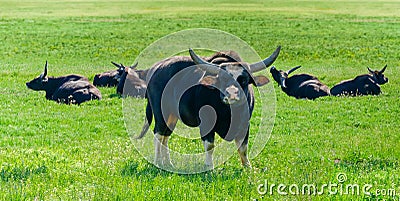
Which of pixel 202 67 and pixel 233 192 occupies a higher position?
pixel 202 67

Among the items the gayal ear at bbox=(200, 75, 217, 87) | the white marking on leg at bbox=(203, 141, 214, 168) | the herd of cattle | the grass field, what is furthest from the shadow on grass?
the gayal ear at bbox=(200, 75, 217, 87)

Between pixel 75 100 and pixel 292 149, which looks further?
pixel 75 100

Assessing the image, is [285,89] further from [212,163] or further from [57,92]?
[212,163]

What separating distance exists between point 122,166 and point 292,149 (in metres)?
3.52

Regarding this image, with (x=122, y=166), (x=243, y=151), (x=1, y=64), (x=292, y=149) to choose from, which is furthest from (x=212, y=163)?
(x=1, y=64)

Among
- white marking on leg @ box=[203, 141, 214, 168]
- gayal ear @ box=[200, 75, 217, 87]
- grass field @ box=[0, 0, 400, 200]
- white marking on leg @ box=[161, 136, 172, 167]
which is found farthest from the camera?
white marking on leg @ box=[161, 136, 172, 167]

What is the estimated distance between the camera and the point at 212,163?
9.86 meters

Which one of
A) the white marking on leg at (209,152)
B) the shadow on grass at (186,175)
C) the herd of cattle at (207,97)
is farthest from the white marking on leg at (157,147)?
the white marking on leg at (209,152)

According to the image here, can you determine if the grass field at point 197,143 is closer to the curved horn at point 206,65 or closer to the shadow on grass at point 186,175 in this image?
the shadow on grass at point 186,175

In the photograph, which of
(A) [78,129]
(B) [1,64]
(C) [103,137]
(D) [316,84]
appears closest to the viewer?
(C) [103,137]

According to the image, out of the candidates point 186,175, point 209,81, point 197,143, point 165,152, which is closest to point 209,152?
point 186,175

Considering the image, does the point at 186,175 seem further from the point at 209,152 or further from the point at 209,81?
the point at 209,81

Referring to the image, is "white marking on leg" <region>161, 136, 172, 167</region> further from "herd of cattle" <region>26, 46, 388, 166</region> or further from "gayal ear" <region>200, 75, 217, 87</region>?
"gayal ear" <region>200, 75, 217, 87</region>

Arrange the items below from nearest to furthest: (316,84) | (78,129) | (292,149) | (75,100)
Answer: (292,149), (78,129), (75,100), (316,84)
